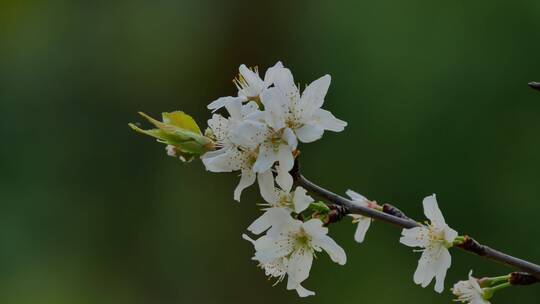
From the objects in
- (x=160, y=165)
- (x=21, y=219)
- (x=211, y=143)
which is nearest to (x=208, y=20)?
(x=160, y=165)

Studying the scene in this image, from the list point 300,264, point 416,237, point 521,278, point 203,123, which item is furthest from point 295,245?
point 203,123

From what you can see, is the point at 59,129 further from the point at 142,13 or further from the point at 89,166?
the point at 142,13

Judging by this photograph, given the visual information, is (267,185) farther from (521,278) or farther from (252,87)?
(521,278)

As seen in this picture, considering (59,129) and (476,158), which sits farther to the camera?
(59,129)

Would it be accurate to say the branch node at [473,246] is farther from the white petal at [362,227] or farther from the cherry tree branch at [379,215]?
the white petal at [362,227]

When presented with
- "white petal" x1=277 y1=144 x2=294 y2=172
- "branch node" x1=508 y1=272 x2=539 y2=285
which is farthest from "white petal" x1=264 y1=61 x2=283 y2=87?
"branch node" x1=508 y1=272 x2=539 y2=285

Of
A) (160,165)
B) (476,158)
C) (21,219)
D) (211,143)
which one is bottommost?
Answer: (21,219)

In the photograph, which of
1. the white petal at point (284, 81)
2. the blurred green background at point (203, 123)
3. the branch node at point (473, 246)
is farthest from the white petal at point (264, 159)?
the blurred green background at point (203, 123)

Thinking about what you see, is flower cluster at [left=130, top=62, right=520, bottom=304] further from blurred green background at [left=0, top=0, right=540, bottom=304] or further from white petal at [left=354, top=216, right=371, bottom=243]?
blurred green background at [left=0, top=0, right=540, bottom=304]
